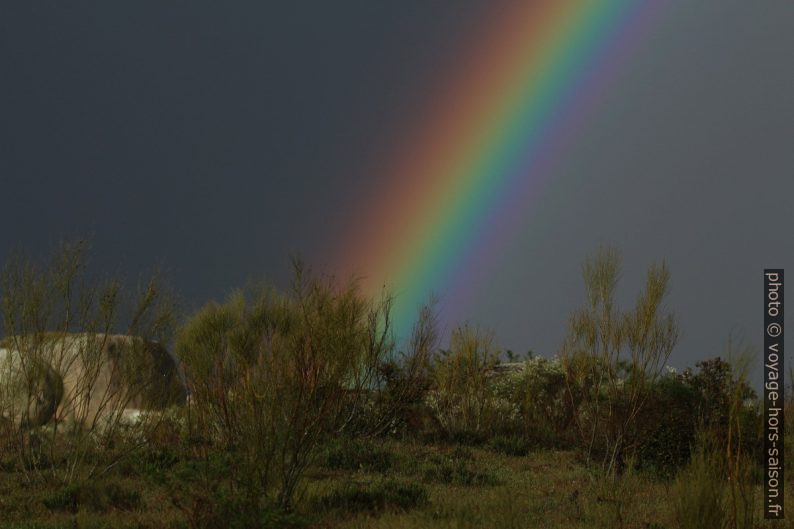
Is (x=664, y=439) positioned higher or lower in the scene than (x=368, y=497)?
higher

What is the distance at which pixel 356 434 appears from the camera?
681 inches

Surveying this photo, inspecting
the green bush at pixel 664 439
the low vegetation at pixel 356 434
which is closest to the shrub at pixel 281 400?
the low vegetation at pixel 356 434

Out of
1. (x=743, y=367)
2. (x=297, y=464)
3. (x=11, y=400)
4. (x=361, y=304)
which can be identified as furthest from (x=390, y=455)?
(x=743, y=367)

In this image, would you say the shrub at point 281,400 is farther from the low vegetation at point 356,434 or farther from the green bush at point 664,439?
the green bush at point 664,439

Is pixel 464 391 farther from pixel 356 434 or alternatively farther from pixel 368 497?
pixel 368 497

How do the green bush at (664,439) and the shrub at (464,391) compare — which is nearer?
the green bush at (664,439)

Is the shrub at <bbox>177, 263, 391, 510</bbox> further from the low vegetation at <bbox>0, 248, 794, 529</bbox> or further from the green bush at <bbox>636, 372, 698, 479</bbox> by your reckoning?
the green bush at <bbox>636, 372, 698, 479</bbox>

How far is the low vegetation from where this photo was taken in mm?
7883

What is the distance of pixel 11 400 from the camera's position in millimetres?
13484

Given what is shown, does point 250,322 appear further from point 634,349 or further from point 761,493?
point 761,493

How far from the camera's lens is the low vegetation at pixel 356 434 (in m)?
7.88

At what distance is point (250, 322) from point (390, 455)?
6.60 metres

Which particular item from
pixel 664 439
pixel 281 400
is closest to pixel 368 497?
pixel 281 400

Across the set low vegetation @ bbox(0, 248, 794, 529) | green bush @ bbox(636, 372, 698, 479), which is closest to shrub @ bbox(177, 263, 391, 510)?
low vegetation @ bbox(0, 248, 794, 529)
